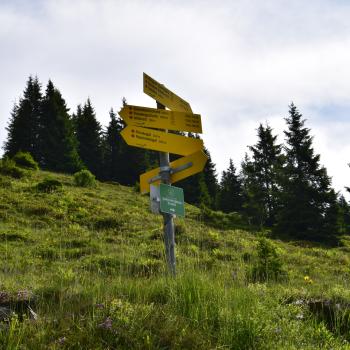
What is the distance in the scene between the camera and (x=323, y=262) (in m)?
17.8

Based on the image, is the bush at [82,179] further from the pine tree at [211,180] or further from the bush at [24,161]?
the pine tree at [211,180]

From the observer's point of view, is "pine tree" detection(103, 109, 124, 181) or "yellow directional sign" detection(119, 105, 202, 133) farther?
"pine tree" detection(103, 109, 124, 181)

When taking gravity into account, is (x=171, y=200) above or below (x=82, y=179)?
below

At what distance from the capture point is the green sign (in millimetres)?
4508

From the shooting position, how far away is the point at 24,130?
1903 inches

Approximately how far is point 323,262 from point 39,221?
11.4 meters

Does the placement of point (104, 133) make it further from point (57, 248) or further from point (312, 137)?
point (57, 248)

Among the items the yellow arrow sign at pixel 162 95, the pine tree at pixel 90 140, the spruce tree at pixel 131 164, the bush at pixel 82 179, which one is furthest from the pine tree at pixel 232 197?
the yellow arrow sign at pixel 162 95

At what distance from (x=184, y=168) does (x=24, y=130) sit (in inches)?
1843

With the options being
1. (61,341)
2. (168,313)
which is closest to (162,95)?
(168,313)

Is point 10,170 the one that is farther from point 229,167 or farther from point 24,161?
point 229,167

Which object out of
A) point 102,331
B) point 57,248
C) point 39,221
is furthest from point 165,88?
point 39,221

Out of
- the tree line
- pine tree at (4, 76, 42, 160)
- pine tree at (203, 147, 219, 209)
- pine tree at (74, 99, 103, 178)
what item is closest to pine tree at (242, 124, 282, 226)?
the tree line

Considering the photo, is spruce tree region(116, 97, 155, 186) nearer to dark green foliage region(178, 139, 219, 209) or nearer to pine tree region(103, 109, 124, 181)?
pine tree region(103, 109, 124, 181)
